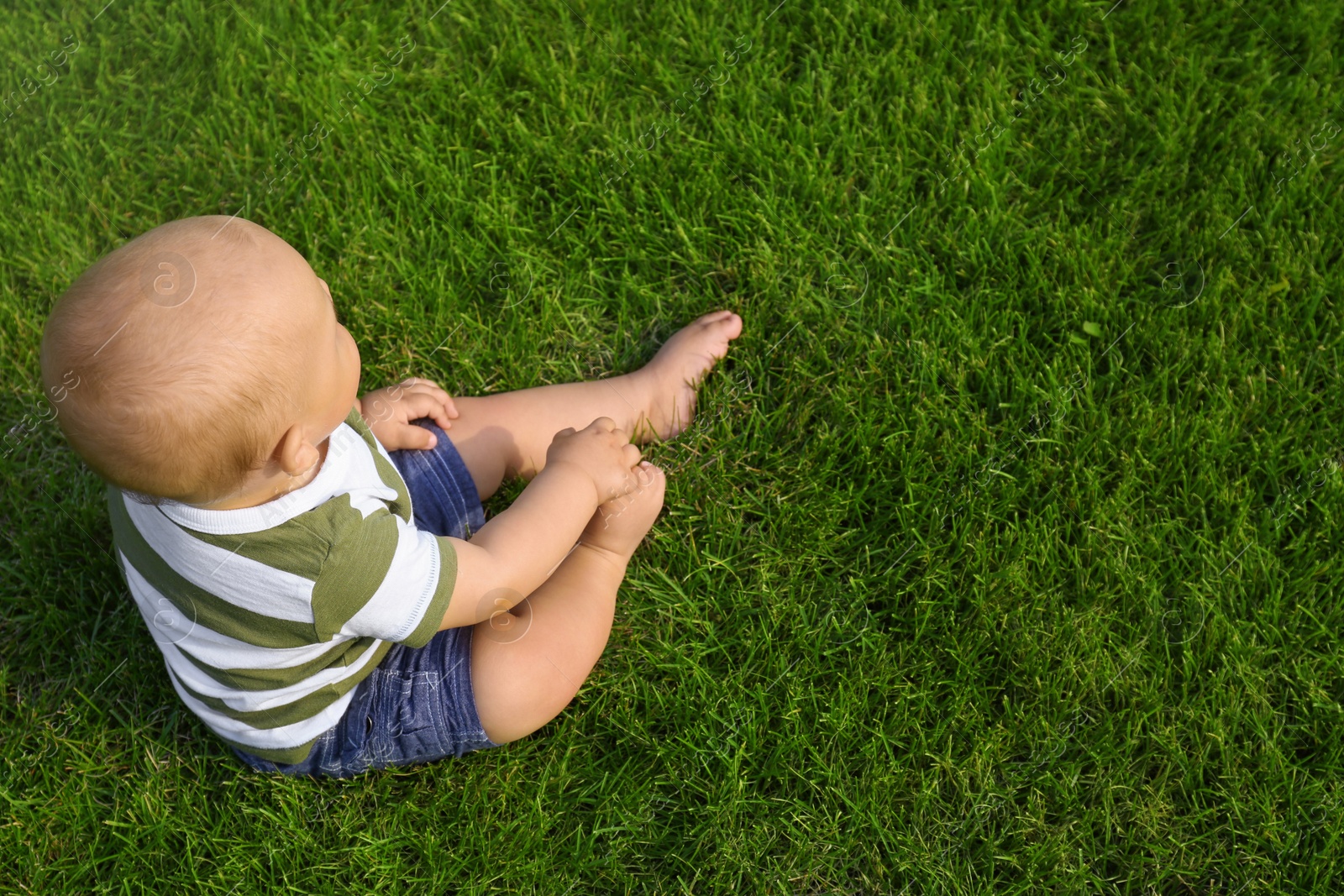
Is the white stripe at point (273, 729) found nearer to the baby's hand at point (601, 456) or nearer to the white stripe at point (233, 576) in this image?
the white stripe at point (233, 576)

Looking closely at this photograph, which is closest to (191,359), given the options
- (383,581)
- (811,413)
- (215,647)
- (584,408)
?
(383,581)

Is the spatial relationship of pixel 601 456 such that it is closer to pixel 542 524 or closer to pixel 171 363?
pixel 542 524

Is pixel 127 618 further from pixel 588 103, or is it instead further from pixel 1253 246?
pixel 1253 246

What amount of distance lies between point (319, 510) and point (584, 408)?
87cm

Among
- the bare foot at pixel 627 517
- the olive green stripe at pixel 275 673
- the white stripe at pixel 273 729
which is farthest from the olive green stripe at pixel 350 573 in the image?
the bare foot at pixel 627 517

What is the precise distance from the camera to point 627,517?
86.0 inches

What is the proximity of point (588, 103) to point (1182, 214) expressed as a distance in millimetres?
1600

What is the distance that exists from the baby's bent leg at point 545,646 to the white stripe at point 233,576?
0.44 metres

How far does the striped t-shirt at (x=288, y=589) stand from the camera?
63.2 inches

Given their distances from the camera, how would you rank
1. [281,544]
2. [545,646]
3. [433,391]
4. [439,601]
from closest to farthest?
[281,544], [439,601], [545,646], [433,391]

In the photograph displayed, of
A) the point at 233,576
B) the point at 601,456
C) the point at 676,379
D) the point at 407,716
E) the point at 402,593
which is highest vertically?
the point at 233,576

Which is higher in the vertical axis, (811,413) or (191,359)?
(191,359)

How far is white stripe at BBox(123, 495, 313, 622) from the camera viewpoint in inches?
63.1

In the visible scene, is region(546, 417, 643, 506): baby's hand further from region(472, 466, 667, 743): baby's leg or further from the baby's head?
the baby's head
